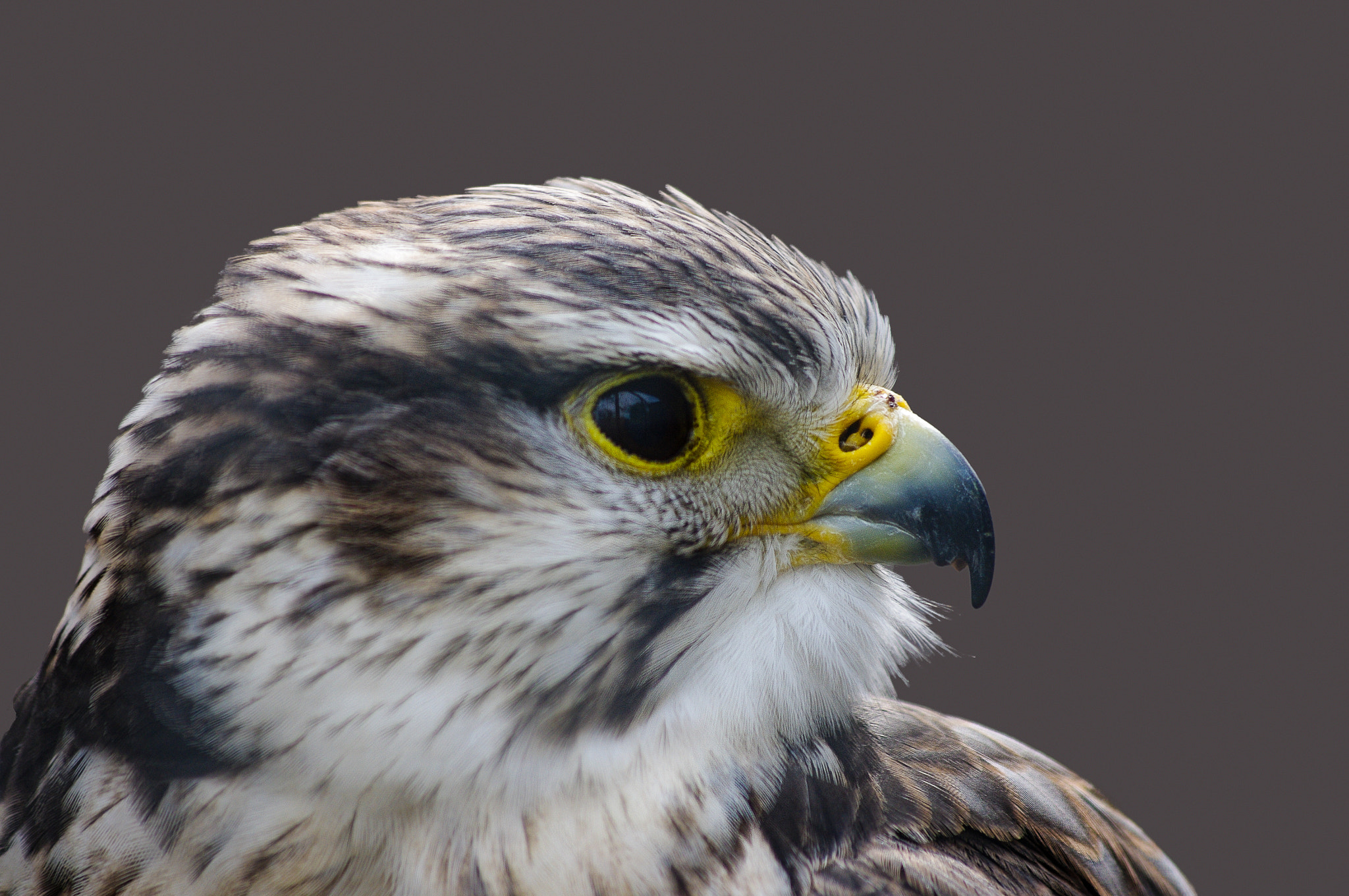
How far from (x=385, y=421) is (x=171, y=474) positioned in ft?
1.55

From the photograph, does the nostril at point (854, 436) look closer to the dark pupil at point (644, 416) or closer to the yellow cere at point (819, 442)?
the yellow cere at point (819, 442)

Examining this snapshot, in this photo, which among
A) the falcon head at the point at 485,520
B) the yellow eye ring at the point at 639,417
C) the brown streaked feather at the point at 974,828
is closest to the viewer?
the falcon head at the point at 485,520

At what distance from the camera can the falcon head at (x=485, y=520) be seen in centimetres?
224

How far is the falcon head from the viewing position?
7.34ft

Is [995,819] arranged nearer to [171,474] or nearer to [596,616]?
[596,616]

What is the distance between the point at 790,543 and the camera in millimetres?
2537

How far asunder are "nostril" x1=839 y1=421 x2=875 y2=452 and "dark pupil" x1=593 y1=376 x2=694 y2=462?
437 millimetres

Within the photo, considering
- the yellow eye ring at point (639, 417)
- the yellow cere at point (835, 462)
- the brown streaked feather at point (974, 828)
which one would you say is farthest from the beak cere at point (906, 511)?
the brown streaked feather at point (974, 828)

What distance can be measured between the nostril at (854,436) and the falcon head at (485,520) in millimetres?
55

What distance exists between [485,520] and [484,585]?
0.13 m

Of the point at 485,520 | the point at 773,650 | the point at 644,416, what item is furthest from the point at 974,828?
the point at 485,520

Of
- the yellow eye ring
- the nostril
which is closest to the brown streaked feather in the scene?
the nostril

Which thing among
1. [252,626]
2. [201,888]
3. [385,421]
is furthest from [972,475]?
[201,888]

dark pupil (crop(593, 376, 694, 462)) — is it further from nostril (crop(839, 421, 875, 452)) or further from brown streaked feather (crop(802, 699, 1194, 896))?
brown streaked feather (crop(802, 699, 1194, 896))
